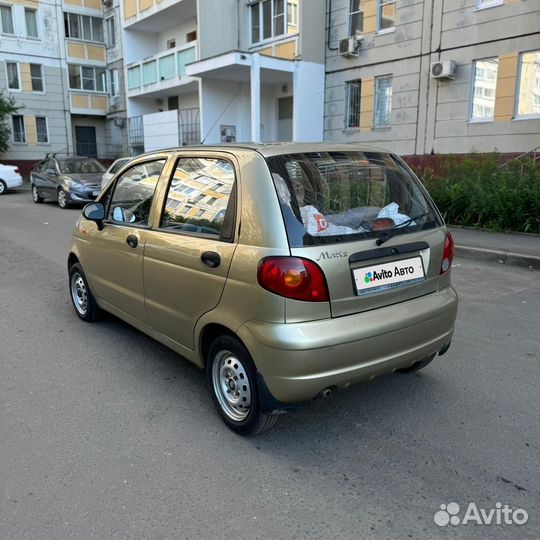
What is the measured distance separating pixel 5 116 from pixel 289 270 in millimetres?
28753

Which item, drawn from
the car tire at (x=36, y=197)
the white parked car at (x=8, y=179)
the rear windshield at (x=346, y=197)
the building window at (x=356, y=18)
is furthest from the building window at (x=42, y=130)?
the rear windshield at (x=346, y=197)

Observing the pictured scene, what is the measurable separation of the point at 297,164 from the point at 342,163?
363 mm

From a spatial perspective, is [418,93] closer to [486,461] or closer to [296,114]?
[296,114]

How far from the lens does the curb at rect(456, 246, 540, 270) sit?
748 cm

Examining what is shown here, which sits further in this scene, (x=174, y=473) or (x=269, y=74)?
(x=269, y=74)

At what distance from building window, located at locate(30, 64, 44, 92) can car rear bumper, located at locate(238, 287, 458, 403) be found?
31772mm

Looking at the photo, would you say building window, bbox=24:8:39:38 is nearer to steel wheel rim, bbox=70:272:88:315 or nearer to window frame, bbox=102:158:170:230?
steel wheel rim, bbox=70:272:88:315

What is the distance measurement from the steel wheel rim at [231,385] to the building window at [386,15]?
50.3ft

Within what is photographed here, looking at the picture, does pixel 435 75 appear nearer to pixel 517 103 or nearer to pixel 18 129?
pixel 517 103

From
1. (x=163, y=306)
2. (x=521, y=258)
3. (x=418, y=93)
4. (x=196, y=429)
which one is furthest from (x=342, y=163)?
(x=418, y=93)

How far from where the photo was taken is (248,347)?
2.85 m

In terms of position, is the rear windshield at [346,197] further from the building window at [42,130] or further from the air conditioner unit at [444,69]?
the building window at [42,130]

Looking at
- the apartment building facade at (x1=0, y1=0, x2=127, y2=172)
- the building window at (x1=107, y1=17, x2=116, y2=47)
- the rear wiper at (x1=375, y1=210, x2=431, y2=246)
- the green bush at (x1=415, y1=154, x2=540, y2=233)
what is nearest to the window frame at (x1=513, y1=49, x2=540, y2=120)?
the green bush at (x1=415, y1=154, x2=540, y2=233)

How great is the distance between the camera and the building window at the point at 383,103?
1619cm
